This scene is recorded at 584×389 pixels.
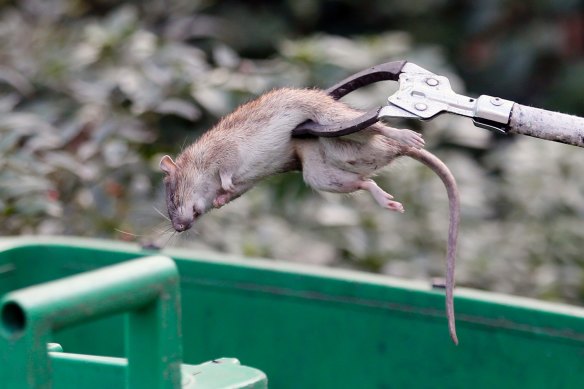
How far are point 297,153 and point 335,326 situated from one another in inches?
28.9

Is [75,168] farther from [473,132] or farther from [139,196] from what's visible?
[473,132]

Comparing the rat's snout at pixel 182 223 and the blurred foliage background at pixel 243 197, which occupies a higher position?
the rat's snout at pixel 182 223

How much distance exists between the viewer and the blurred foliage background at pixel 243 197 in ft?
11.8

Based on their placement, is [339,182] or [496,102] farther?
[339,182]

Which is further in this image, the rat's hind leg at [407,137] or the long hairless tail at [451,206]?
the long hairless tail at [451,206]

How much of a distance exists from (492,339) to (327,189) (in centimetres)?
72

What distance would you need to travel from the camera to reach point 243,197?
4.08 metres

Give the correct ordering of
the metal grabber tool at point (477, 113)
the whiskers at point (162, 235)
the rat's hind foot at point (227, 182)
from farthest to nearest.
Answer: the whiskers at point (162, 235)
the rat's hind foot at point (227, 182)
the metal grabber tool at point (477, 113)

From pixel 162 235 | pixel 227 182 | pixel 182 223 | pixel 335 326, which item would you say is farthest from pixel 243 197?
pixel 227 182

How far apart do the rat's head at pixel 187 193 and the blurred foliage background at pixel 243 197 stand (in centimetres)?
122

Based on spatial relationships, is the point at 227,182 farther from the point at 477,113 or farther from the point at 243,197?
the point at 243,197

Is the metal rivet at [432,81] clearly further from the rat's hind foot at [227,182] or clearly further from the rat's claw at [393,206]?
the rat's hind foot at [227,182]

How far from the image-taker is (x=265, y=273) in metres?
2.55

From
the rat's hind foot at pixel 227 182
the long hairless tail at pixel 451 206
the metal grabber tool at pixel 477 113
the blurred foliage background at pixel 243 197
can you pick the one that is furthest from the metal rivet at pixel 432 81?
the blurred foliage background at pixel 243 197
